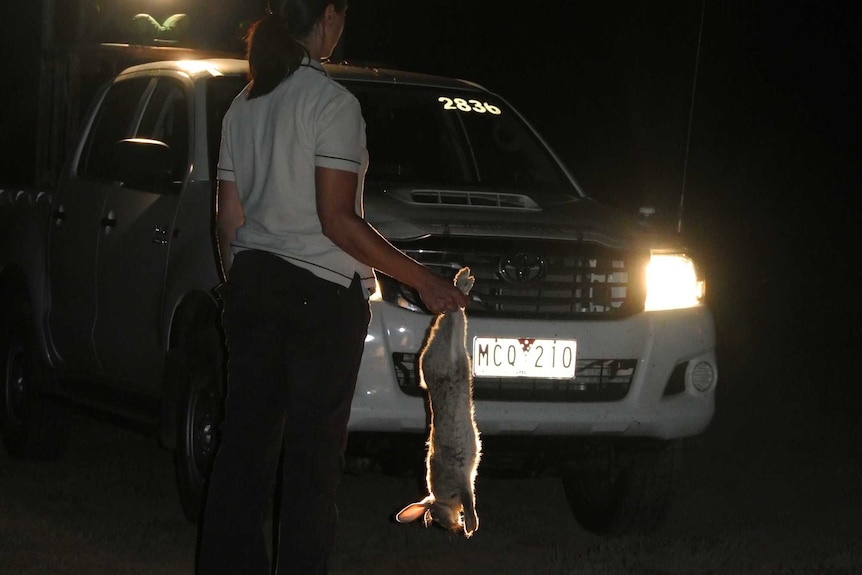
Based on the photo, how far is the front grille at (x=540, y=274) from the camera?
592cm

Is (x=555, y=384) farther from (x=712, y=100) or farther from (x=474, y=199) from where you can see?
(x=712, y=100)

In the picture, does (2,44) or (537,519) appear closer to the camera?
(537,519)

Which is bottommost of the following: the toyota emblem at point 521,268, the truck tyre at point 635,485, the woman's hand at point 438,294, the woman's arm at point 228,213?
the truck tyre at point 635,485

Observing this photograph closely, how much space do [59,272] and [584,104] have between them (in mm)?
12072

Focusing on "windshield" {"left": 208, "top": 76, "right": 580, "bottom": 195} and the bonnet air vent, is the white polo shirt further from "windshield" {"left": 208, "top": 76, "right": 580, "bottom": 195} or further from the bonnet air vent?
"windshield" {"left": 208, "top": 76, "right": 580, "bottom": 195}

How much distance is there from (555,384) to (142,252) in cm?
184

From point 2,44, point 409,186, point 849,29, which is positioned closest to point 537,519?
point 409,186

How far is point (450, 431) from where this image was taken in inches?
193

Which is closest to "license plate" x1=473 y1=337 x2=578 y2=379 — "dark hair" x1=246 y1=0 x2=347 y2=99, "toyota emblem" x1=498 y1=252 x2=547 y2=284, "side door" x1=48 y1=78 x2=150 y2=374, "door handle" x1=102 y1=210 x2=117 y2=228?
"toyota emblem" x1=498 y1=252 x2=547 y2=284

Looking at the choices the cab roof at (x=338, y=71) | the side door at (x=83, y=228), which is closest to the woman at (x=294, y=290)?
the cab roof at (x=338, y=71)

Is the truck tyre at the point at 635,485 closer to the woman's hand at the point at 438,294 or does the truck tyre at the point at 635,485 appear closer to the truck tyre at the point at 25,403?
the woman's hand at the point at 438,294

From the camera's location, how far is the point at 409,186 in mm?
6438

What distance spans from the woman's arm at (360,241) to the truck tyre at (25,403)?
3570mm

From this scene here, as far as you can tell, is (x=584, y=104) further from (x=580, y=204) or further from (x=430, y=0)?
(x=580, y=204)
